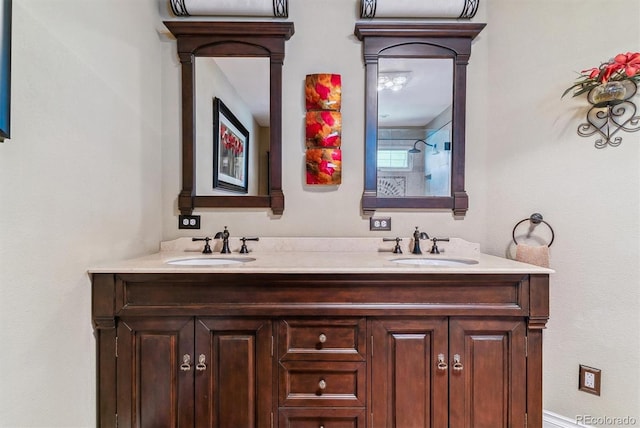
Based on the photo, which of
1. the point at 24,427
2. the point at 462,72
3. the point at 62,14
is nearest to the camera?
the point at 24,427

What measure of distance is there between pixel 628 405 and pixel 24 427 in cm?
250

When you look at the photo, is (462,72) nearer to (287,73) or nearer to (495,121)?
(495,121)

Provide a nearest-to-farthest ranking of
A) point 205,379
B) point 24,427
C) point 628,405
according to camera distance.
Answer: point 24,427 → point 205,379 → point 628,405

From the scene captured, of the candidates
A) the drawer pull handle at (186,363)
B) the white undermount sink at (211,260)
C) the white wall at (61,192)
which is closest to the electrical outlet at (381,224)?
the white undermount sink at (211,260)

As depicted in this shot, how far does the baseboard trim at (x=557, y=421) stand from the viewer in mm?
1467

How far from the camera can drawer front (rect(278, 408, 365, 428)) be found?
1206 millimetres

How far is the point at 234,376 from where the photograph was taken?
3.95ft

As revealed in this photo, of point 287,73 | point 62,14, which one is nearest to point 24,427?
point 62,14

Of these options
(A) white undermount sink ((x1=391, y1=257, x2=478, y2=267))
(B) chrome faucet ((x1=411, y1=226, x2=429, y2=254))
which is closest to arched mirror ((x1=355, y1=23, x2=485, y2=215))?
(B) chrome faucet ((x1=411, y1=226, x2=429, y2=254))

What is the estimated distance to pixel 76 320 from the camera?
1.13 metres

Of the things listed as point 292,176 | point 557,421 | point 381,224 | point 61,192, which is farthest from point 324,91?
point 557,421

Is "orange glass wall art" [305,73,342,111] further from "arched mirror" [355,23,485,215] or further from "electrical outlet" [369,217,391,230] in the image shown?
"electrical outlet" [369,217,391,230]

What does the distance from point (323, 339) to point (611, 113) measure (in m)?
1.74

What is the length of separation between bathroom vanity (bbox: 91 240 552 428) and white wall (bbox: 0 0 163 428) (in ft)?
0.41
